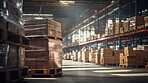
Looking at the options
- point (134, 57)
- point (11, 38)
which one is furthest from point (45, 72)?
point (134, 57)

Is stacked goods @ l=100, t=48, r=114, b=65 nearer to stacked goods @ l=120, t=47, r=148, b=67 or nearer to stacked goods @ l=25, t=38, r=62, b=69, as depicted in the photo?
stacked goods @ l=120, t=47, r=148, b=67

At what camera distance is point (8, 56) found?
3744mm

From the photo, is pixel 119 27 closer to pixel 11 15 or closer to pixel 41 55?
pixel 41 55

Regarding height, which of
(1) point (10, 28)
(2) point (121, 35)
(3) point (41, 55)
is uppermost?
(2) point (121, 35)

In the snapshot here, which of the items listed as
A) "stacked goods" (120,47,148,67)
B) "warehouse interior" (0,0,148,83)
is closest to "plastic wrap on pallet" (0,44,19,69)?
"warehouse interior" (0,0,148,83)

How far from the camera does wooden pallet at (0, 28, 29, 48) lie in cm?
322

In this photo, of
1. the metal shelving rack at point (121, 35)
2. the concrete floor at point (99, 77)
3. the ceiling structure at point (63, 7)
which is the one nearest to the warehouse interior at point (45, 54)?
the concrete floor at point (99, 77)

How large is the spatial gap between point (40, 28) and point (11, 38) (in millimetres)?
2442

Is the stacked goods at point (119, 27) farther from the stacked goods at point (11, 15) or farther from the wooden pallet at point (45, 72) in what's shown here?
the stacked goods at point (11, 15)

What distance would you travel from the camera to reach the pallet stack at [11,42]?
3.43 m

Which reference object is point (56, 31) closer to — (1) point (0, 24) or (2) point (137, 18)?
(1) point (0, 24)

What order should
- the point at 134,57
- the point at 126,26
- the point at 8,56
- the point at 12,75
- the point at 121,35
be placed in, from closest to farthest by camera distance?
1. the point at 8,56
2. the point at 12,75
3. the point at 134,57
4. the point at 126,26
5. the point at 121,35

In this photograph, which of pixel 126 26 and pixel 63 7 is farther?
pixel 63 7

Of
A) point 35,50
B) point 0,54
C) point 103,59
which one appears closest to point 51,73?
point 35,50
